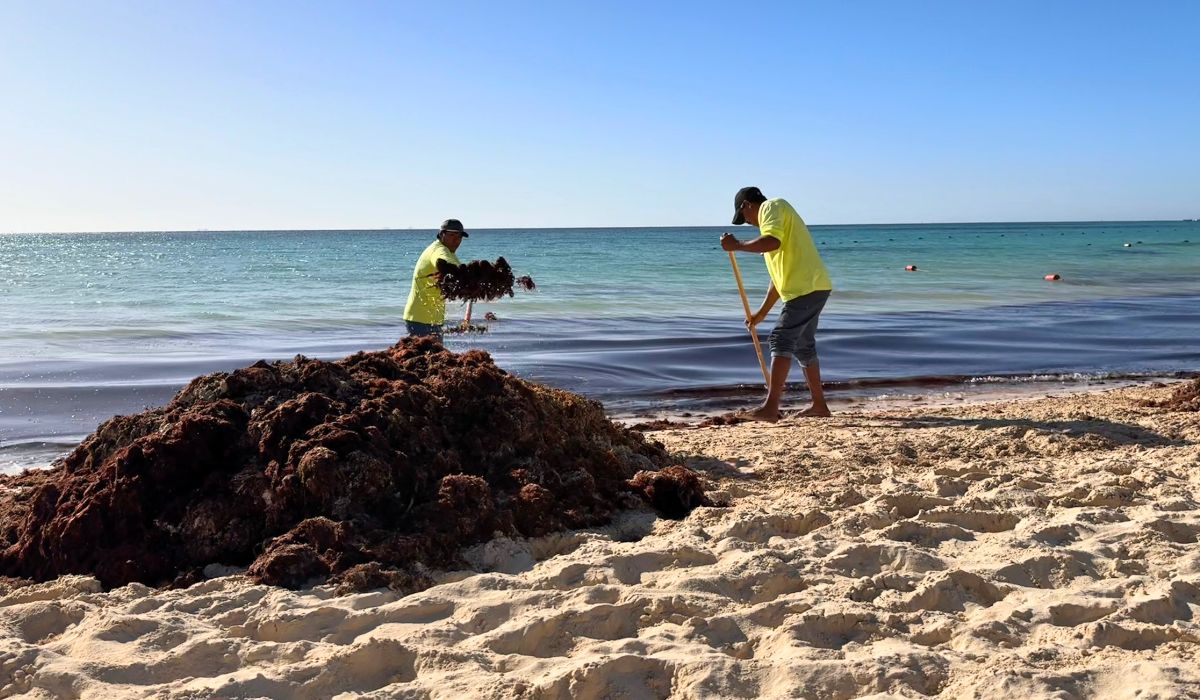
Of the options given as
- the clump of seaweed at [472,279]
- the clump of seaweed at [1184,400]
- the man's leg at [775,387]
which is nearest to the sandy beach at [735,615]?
the man's leg at [775,387]

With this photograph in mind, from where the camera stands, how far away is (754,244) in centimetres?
709

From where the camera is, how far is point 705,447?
6410 mm

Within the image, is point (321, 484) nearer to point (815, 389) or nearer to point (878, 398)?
point (815, 389)

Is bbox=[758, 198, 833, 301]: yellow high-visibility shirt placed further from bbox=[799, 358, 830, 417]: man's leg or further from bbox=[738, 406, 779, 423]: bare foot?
bbox=[738, 406, 779, 423]: bare foot

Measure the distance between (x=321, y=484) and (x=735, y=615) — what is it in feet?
5.99

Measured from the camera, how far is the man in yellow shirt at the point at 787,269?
7.23 metres

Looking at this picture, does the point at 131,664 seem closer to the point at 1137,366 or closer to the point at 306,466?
the point at 306,466

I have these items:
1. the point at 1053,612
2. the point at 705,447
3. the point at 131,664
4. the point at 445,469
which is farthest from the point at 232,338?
the point at 1053,612

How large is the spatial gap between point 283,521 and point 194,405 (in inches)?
36.5

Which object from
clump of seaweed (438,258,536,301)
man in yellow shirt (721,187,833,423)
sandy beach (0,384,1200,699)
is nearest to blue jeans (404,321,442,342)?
clump of seaweed (438,258,536,301)

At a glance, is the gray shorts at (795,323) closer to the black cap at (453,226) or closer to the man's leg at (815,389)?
the man's leg at (815,389)

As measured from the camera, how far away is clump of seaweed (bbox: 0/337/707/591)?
13.0ft

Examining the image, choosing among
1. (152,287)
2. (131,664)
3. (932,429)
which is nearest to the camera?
Answer: (131,664)

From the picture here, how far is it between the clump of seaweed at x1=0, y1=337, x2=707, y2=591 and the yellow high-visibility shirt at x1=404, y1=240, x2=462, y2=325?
8.60ft
